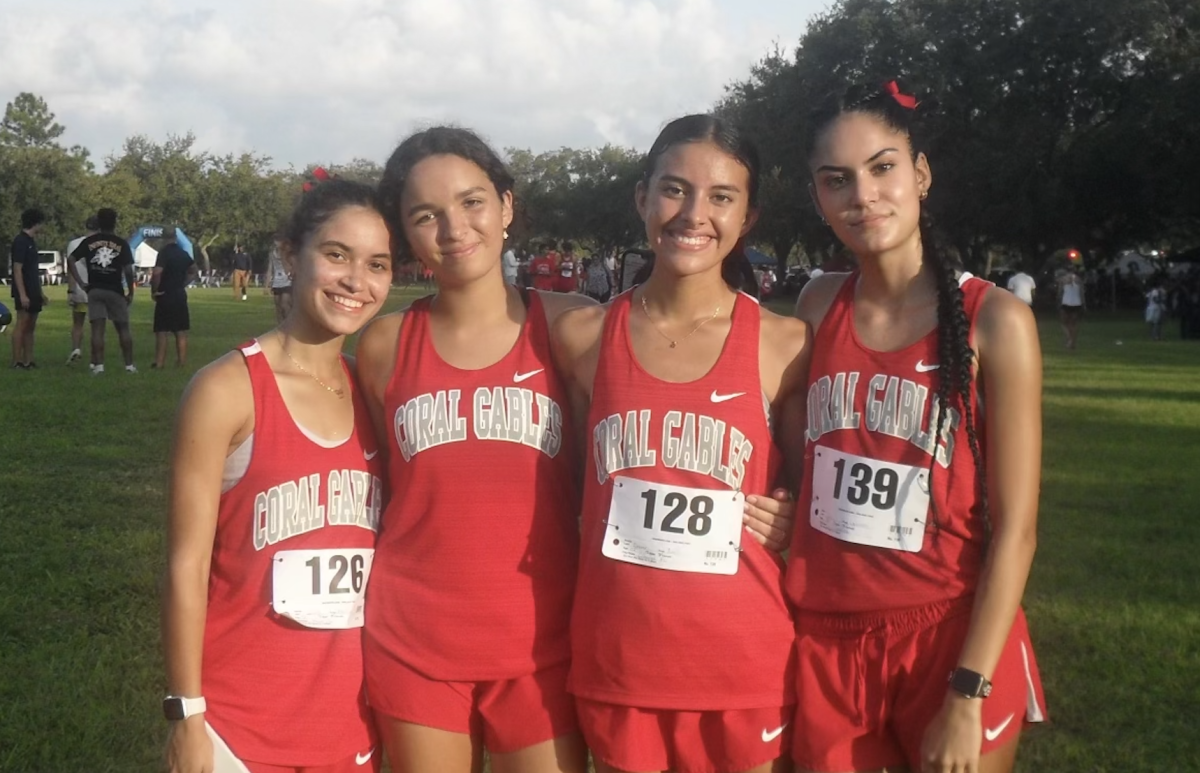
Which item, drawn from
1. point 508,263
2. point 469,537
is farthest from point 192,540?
point 508,263

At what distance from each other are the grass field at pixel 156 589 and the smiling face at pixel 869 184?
2250 millimetres

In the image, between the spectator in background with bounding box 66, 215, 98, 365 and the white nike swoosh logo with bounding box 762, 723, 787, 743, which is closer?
the white nike swoosh logo with bounding box 762, 723, 787, 743

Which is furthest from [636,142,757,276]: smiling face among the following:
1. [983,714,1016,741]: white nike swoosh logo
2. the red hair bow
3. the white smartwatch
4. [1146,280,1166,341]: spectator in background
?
[1146,280,1166,341]: spectator in background

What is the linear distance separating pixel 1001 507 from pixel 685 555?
0.62 m

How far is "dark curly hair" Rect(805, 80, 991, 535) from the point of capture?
2389mm

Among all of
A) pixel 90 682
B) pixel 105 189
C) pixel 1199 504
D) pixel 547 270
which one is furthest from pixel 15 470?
pixel 105 189

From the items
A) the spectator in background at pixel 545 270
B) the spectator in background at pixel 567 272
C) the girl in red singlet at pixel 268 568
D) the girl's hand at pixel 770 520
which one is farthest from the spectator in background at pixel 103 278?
the girl's hand at pixel 770 520

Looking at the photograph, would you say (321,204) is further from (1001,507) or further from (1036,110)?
(1036,110)

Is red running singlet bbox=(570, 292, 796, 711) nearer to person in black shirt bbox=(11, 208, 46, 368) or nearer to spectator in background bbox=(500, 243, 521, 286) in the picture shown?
spectator in background bbox=(500, 243, 521, 286)

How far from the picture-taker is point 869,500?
2.46 meters

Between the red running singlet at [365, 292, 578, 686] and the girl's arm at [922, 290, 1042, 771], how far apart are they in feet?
2.70

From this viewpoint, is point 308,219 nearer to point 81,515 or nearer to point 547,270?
point 81,515

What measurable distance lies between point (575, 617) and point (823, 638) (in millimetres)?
513

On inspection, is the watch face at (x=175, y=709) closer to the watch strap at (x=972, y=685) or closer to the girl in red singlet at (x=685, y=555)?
the girl in red singlet at (x=685, y=555)
